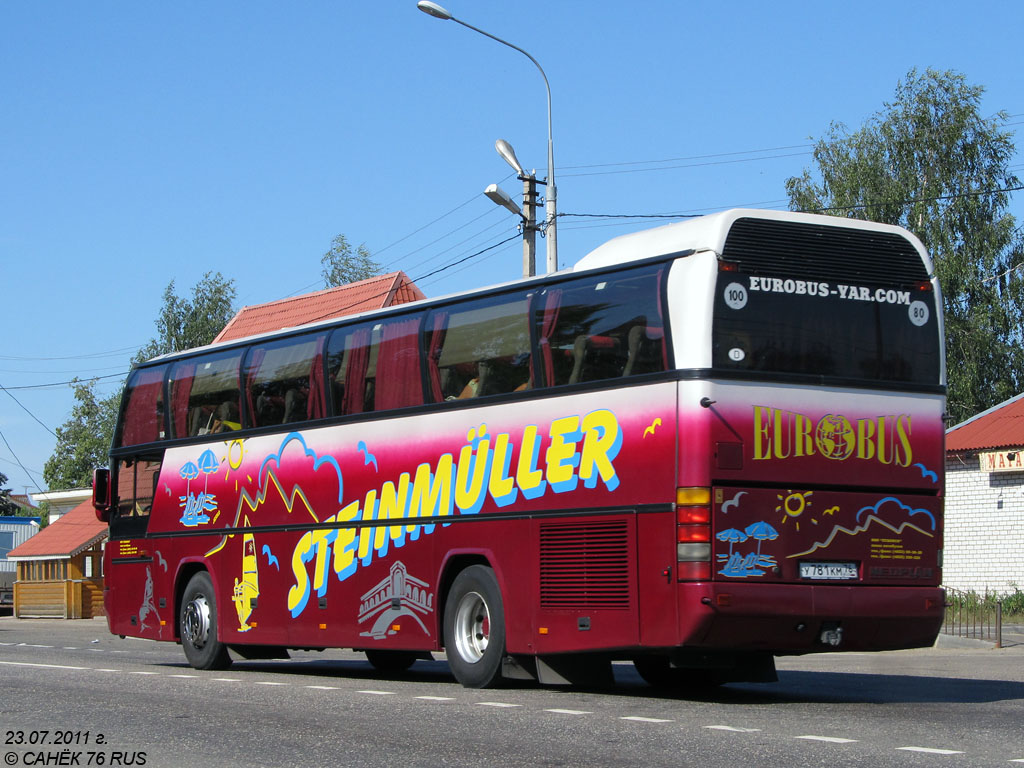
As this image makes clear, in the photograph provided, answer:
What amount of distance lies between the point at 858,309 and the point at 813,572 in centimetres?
229

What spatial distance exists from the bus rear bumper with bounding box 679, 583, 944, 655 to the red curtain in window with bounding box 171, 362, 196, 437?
30.3 feet

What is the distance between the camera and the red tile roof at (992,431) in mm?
30094

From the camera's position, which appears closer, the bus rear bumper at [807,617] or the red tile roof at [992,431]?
the bus rear bumper at [807,617]

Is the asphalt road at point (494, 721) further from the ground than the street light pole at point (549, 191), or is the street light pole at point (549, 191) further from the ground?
the street light pole at point (549, 191)

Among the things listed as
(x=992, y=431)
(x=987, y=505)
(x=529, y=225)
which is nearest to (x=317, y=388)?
(x=529, y=225)

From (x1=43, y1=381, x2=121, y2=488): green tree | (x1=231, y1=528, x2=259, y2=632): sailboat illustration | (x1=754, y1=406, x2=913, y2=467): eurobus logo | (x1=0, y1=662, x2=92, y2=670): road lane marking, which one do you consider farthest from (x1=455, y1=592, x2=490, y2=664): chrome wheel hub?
(x1=43, y1=381, x2=121, y2=488): green tree

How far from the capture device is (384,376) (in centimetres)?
1583

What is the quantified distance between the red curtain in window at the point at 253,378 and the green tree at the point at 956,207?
31.0 meters

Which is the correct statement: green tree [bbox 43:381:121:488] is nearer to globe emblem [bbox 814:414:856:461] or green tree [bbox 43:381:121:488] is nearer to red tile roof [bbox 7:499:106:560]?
red tile roof [bbox 7:499:106:560]

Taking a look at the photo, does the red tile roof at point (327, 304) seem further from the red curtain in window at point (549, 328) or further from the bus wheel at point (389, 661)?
the red curtain in window at point (549, 328)

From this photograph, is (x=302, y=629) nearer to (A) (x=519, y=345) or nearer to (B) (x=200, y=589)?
(B) (x=200, y=589)

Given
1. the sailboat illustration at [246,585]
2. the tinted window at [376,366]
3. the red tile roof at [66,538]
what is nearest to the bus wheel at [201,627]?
the sailboat illustration at [246,585]

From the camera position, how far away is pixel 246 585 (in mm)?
17922

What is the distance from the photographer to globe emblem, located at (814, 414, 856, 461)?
12.6 metres
